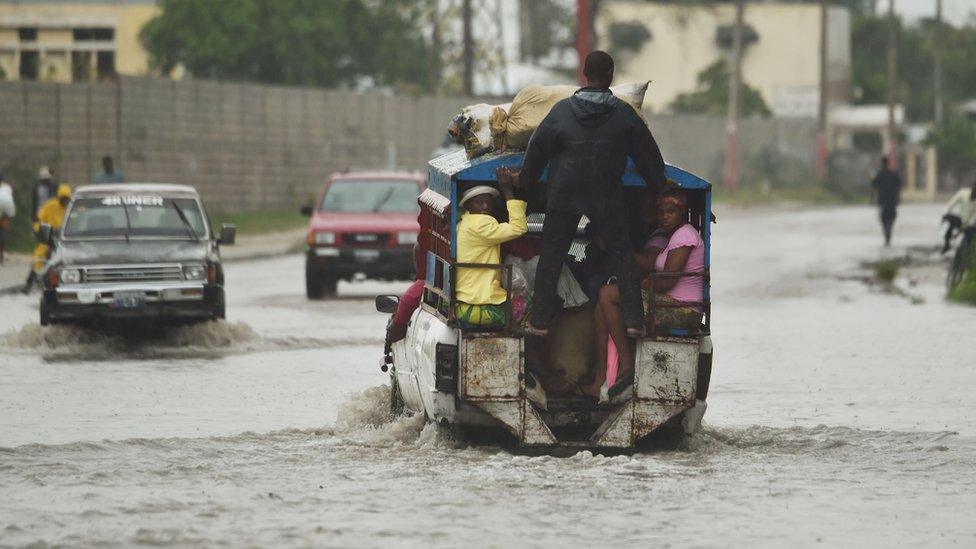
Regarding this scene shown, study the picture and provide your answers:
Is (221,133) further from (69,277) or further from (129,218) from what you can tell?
(69,277)

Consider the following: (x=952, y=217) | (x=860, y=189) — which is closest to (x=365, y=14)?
(x=860, y=189)

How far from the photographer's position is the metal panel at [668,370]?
1141 centimetres

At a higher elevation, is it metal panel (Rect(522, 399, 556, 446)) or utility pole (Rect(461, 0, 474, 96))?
utility pole (Rect(461, 0, 474, 96))

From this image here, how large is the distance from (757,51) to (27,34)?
2135 inches

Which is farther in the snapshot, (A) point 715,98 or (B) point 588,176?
(A) point 715,98

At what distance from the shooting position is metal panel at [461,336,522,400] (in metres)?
11.3

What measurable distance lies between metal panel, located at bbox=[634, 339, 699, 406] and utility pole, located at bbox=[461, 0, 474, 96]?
4742cm

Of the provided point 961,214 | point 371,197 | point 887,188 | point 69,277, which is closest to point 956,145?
point 887,188

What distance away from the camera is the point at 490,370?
37.2 feet

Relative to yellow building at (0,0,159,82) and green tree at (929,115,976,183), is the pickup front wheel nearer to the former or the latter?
yellow building at (0,0,159,82)

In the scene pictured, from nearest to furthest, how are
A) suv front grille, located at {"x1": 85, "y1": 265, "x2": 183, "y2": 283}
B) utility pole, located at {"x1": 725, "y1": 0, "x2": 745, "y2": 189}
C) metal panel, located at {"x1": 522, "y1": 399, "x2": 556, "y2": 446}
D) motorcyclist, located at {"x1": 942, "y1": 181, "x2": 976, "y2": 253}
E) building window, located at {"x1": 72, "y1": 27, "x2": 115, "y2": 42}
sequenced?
1. metal panel, located at {"x1": 522, "y1": 399, "x2": 556, "y2": 446}
2. suv front grille, located at {"x1": 85, "y1": 265, "x2": 183, "y2": 283}
3. motorcyclist, located at {"x1": 942, "y1": 181, "x2": 976, "y2": 253}
4. building window, located at {"x1": 72, "y1": 27, "x2": 115, "y2": 42}
5. utility pole, located at {"x1": 725, "y1": 0, "x2": 745, "y2": 189}

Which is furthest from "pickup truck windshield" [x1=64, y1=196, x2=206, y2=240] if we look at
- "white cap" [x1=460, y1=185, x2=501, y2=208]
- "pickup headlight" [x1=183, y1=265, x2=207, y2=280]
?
"white cap" [x1=460, y1=185, x2=501, y2=208]

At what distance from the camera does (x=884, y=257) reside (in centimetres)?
3703

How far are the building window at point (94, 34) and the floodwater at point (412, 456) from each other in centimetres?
3956
